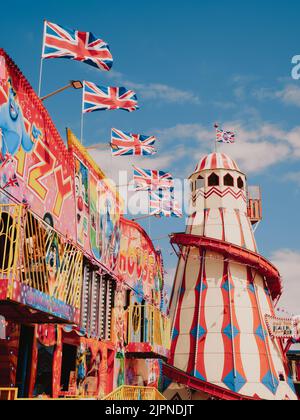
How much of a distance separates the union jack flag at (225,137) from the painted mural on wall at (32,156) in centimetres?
2661

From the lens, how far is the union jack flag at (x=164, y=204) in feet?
84.4

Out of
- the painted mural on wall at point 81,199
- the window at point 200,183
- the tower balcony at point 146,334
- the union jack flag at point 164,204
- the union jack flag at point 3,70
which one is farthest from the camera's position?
the window at point 200,183

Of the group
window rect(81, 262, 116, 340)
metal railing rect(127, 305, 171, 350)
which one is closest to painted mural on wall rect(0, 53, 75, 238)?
window rect(81, 262, 116, 340)

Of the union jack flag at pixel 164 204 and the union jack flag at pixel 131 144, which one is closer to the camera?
the union jack flag at pixel 131 144

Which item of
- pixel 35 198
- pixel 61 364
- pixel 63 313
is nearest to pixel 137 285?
pixel 61 364

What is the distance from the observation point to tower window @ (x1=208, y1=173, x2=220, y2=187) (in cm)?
3859

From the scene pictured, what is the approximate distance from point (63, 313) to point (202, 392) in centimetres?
2455

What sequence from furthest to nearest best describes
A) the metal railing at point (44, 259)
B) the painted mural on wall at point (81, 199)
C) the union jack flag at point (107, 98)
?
the union jack flag at point (107, 98) → the painted mural on wall at point (81, 199) → the metal railing at point (44, 259)

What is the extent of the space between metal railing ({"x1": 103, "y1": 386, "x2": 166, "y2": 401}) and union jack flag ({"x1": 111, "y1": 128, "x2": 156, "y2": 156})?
372 inches

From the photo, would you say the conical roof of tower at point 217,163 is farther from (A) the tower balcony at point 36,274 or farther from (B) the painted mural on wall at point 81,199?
(A) the tower balcony at point 36,274

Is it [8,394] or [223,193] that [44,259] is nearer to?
[8,394]

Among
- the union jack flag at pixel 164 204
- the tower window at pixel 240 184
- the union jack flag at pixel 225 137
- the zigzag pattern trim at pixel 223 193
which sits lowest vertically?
the union jack flag at pixel 164 204

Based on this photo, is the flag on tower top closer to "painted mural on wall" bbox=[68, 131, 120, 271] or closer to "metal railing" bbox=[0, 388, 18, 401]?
"painted mural on wall" bbox=[68, 131, 120, 271]

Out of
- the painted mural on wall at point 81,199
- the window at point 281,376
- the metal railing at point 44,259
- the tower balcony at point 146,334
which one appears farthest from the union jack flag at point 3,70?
the window at point 281,376
